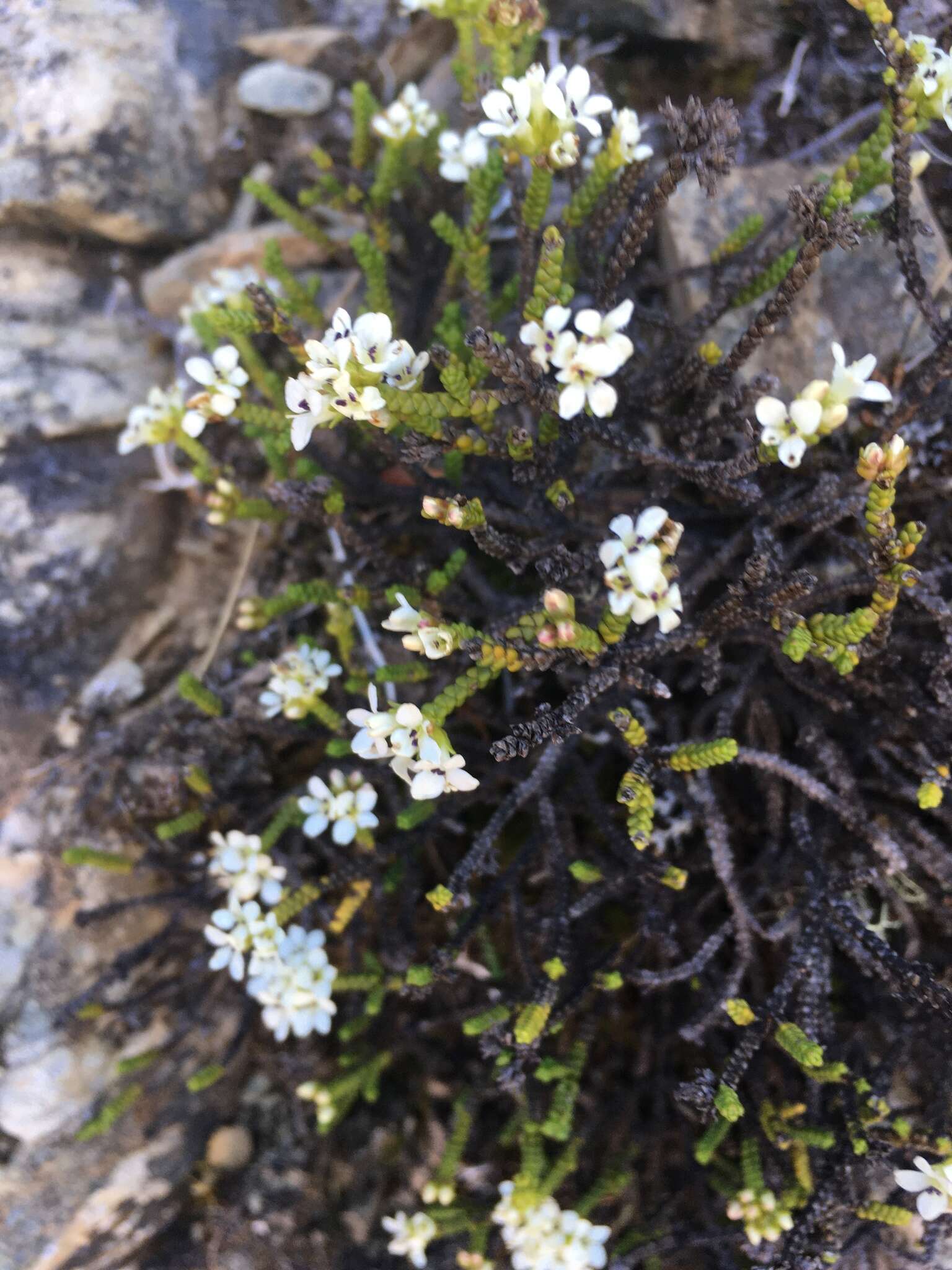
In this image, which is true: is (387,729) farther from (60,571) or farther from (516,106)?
(60,571)

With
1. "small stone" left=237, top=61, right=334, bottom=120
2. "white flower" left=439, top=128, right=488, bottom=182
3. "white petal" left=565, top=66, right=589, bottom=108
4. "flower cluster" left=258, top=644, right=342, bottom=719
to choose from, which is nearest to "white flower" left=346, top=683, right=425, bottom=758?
"flower cluster" left=258, top=644, right=342, bottom=719

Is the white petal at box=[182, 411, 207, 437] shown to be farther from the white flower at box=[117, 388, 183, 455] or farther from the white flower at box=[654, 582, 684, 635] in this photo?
the white flower at box=[654, 582, 684, 635]

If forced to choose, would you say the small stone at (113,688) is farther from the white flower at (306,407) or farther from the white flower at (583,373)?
the white flower at (583,373)

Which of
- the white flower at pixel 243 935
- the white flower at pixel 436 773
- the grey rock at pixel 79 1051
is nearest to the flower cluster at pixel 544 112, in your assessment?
the white flower at pixel 436 773

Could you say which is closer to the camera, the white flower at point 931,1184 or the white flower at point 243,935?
the white flower at point 931,1184

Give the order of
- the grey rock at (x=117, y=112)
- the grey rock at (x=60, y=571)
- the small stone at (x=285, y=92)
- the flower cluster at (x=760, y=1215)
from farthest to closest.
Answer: the small stone at (x=285, y=92) < the grey rock at (x=117, y=112) < the grey rock at (x=60, y=571) < the flower cluster at (x=760, y=1215)

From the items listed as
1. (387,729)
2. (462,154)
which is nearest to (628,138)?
(462,154)
